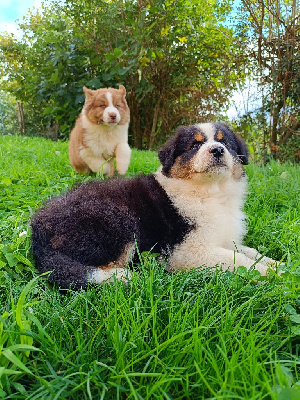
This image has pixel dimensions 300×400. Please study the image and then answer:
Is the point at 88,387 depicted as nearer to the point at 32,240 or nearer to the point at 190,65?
the point at 32,240

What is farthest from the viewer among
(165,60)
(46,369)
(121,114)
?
(165,60)

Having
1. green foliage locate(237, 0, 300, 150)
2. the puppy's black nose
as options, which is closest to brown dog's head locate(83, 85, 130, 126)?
the puppy's black nose

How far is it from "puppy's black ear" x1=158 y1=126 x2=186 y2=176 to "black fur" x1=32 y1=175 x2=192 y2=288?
18cm

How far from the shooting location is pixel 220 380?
4.15ft

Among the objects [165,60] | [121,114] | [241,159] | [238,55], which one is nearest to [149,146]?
[165,60]

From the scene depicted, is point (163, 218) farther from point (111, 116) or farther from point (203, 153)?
point (111, 116)

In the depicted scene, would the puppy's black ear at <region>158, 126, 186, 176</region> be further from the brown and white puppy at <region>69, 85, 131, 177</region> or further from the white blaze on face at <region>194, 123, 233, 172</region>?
the brown and white puppy at <region>69, 85, 131, 177</region>

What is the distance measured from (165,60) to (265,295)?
31.4 ft

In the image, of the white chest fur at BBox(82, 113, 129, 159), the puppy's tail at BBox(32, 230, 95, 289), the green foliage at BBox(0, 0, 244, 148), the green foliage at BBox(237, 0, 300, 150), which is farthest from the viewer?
the green foliage at BBox(0, 0, 244, 148)

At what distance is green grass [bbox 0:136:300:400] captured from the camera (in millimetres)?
1288

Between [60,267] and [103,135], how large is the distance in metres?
3.13

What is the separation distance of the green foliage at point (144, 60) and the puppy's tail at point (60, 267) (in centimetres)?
675

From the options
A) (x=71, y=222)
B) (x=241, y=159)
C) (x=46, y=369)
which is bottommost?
(x=46, y=369)

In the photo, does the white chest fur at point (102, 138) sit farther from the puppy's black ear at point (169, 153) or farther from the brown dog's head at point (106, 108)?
the puppy's black ear at point (169, 153)
